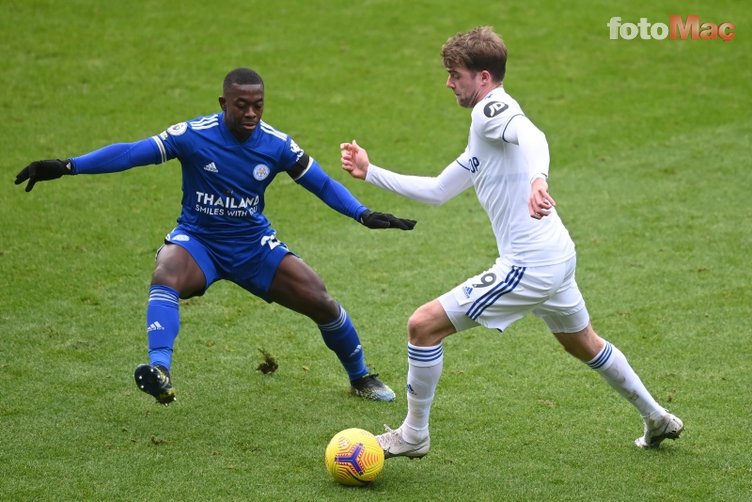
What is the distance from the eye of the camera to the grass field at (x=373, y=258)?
251 inches

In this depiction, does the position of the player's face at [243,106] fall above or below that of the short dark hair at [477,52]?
below

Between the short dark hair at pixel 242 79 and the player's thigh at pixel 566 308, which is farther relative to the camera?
the short dark hair at pixel 242 79

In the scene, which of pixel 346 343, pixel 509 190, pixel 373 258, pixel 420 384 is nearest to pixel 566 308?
pixel 509 190

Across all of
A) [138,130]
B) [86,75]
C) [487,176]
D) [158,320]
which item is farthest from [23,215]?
[487,176]

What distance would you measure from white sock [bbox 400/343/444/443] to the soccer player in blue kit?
3.05 ft

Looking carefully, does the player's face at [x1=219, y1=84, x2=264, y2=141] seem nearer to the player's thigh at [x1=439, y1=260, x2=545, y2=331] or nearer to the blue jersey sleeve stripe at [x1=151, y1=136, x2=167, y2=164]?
the blue jersey sleeve stripe at [x1=151, y1=136, x2=167, y2=164]

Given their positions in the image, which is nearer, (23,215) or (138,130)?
(23,215)

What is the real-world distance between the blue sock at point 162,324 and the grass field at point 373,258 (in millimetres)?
623

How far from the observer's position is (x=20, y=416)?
6.90 meters

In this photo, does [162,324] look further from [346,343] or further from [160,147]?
[346,343]

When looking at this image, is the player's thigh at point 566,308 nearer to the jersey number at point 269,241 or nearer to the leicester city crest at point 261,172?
the jersey number at point 269,241

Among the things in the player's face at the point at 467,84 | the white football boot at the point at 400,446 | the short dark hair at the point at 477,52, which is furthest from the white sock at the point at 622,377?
the short dark hair at the point at 477,52

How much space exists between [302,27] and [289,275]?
10105 mm

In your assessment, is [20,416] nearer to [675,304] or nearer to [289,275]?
[289,275]
